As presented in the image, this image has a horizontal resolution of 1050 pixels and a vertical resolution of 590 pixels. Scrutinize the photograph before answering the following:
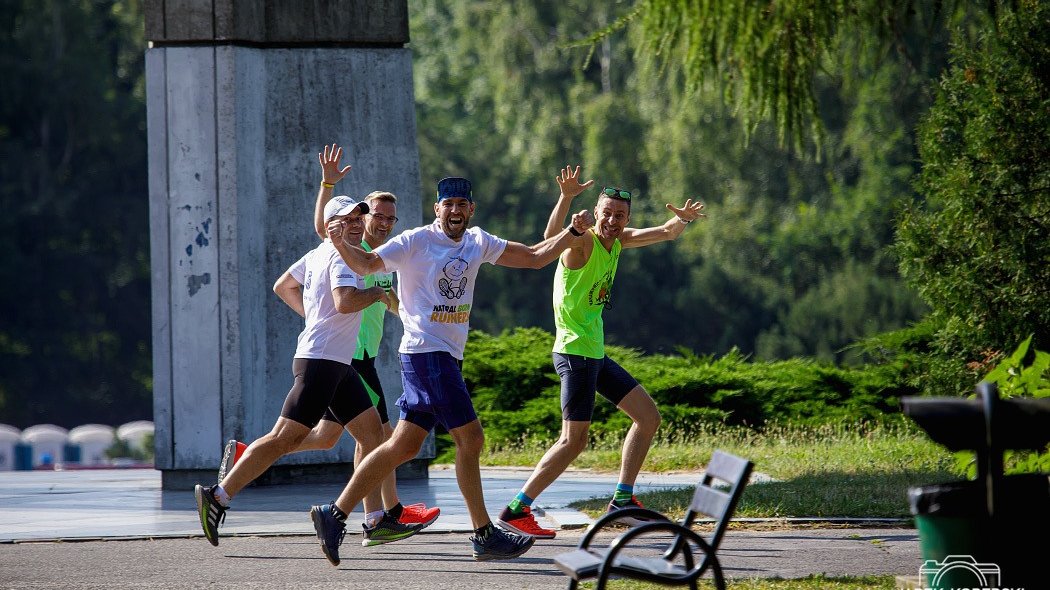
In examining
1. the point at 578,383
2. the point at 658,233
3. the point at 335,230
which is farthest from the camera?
the point at 658,233

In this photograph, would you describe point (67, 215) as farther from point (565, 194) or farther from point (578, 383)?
point (565, 194)

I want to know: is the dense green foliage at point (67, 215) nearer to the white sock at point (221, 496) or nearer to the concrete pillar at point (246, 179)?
the concrete pillar at point (246, 179)

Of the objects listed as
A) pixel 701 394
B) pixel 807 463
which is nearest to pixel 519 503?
pixel 807 463

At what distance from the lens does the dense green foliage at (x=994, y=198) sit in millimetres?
13414

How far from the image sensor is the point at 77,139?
4894cm

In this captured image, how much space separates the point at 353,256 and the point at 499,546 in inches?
69.3

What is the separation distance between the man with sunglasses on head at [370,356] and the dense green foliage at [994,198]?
633 cm

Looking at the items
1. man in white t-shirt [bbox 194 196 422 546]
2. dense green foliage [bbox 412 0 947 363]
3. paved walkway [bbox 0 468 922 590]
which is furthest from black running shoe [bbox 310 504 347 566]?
dense green foliage [bbox 412 0 947 363]

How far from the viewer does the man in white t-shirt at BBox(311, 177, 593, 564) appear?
802 cm

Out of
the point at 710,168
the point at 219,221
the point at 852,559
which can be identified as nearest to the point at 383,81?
the point at 219,221

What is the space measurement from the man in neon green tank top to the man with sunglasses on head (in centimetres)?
80

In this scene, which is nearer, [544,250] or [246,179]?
[544,250]

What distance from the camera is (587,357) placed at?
9.25 meters

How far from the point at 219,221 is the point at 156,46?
1625 mm
